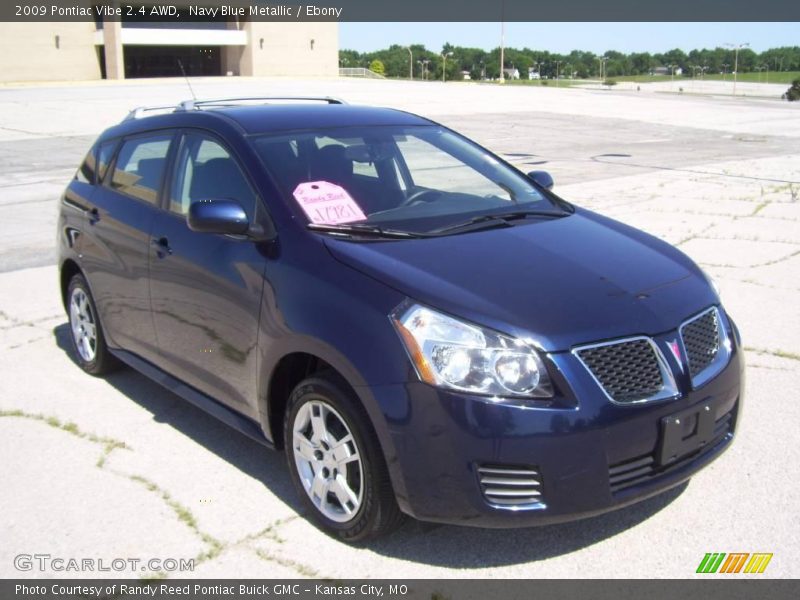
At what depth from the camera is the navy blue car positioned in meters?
3.19

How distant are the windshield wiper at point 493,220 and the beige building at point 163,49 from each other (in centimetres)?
5986

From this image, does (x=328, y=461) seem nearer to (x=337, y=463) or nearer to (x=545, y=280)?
(x=337, y=463)

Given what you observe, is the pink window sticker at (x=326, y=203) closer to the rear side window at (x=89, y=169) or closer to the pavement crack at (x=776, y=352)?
the rear side window at (x=89, y=169)

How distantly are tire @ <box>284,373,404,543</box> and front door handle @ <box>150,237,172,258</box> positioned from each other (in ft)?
4.18

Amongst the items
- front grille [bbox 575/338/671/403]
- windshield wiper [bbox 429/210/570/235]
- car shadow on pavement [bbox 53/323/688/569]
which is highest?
windshield wiper [bbox 429/210/570/235]

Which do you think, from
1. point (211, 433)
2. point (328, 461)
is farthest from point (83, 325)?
point (328, 461)

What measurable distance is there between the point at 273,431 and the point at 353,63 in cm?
13169

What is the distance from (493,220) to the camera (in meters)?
4.27

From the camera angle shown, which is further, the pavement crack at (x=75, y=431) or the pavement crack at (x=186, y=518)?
the pavement crack at (x=75, y=431)

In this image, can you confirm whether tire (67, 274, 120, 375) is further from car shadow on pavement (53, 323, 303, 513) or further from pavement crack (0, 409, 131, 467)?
pavement crack (0, 409, 131, 467)

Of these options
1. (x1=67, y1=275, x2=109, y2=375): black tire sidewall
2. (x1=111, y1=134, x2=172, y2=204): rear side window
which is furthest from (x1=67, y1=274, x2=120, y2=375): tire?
(x1=111, y1=134, x2=172, y2=204): rear side window

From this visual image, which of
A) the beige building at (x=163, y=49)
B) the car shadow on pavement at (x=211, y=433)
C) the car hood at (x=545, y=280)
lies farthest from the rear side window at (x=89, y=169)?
the beige building at (x=163, y=49)

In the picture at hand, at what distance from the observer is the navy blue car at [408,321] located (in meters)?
3.19

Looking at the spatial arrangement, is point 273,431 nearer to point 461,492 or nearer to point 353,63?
point 461,492
